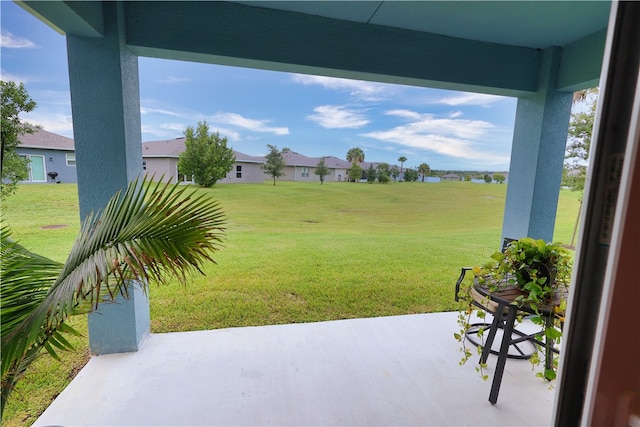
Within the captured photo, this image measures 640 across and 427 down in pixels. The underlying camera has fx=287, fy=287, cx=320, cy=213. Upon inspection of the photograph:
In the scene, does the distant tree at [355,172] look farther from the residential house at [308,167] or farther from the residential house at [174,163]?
the residential house at [174,163]

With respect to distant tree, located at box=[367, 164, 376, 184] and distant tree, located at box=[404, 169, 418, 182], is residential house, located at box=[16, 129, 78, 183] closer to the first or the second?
distant tree, located at box=[367, 164, 376, 184]

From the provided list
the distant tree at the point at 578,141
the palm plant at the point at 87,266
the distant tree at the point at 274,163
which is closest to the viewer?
the palm plant at the point at 87,266

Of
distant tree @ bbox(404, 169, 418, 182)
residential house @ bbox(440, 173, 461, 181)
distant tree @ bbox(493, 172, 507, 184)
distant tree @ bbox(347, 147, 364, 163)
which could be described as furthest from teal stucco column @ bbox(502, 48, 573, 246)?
distant tree @ bbox(347, 147, 364, 163)

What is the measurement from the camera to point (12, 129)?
168cm

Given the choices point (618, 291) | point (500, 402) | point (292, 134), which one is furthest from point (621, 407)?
point (292, 134)

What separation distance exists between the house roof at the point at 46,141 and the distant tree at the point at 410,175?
3.22 m

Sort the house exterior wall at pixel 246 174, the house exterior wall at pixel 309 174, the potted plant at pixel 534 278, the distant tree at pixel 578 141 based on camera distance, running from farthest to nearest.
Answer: the house exterior wall at pixel 309 174 → the house exterior wall at pixel 246 174 → the distant tree at pixel 578 141 → the potted plant at pixel 534 278

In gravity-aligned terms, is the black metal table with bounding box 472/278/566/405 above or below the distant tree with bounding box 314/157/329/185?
below

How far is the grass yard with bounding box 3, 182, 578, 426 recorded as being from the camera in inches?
101

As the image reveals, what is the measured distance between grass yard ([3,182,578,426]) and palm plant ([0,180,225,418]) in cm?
129

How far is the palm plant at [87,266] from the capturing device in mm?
901

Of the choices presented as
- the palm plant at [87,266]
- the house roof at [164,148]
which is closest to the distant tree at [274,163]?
the house roof at [164,148]

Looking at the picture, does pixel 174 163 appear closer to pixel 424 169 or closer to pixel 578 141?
pixel 424 169

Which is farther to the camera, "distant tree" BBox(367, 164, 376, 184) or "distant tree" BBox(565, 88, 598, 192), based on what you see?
"distant tree" BBox(367, 164, 376, 184)
